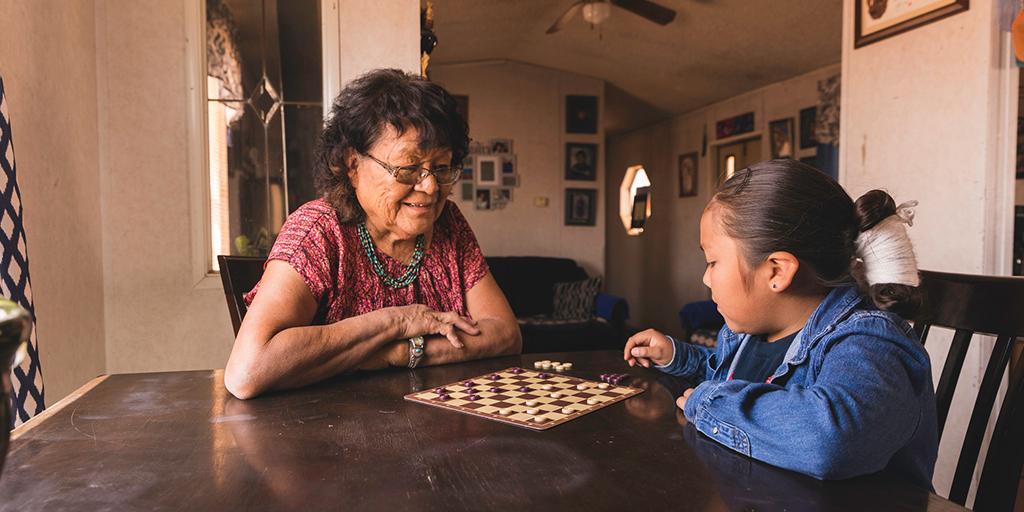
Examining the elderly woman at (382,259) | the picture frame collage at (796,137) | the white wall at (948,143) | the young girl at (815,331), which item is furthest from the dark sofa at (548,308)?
the young girl at (815,331)

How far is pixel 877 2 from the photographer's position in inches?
115

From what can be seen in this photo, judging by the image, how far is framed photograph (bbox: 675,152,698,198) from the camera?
7.93 m

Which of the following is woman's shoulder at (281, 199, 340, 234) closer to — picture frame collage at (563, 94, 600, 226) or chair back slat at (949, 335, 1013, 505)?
chair back slat at (949, 335, 1013, 505)

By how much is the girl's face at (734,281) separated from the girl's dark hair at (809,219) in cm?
2

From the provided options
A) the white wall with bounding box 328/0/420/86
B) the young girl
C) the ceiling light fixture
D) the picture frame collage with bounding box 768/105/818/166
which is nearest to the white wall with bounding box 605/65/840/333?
the picture frame collage with bounding box 768/105/818/166

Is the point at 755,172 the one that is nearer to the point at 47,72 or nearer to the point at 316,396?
the point at 316,396

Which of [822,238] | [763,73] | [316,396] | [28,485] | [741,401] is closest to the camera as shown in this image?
[28,485]

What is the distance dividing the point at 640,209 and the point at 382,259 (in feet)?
2.18

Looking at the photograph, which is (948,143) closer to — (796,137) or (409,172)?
(409,172)

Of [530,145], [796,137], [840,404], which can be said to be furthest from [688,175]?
[840,404]

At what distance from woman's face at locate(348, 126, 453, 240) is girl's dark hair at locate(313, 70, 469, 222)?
0.07 ft

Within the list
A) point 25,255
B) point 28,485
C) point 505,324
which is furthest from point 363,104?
point 28,485

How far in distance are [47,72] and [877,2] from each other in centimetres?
319

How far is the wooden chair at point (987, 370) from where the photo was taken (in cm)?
100
